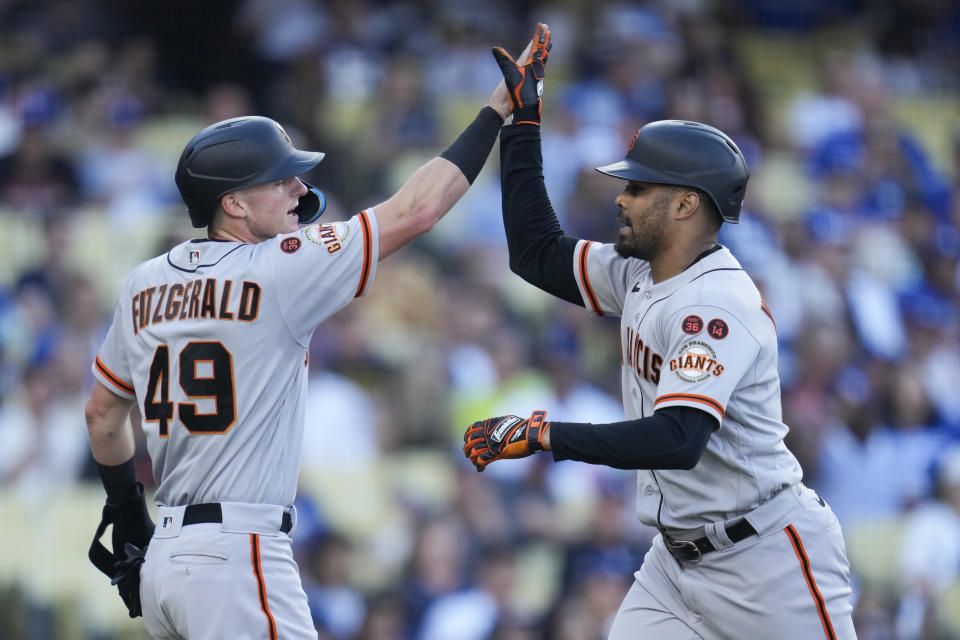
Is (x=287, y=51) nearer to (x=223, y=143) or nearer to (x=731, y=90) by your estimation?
(x=731, y=90)

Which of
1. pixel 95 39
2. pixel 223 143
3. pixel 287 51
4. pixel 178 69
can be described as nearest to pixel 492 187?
pixel 287 51

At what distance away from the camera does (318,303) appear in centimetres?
343

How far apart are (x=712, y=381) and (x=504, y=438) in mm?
585

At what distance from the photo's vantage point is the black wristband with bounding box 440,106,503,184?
149 inches

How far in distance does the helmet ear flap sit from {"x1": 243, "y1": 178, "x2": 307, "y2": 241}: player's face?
145mm

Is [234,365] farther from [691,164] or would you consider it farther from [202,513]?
[691,164]

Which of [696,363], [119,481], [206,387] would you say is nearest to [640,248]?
[696,363]

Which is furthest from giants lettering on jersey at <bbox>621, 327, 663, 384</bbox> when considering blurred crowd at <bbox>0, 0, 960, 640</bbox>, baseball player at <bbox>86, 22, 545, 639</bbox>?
blurred crowd at <bbox>0, 0, 960, 640</bbox>

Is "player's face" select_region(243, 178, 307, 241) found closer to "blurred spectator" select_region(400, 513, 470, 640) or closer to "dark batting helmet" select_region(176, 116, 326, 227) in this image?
"dark batting helmet" select_region(176, 116, 326, 227)

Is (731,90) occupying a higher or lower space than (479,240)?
higher

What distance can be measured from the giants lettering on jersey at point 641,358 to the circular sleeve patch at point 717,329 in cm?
20

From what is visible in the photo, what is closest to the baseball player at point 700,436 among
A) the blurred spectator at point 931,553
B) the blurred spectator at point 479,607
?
the blurred spectator at point 479,607

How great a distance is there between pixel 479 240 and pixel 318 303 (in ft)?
16.8

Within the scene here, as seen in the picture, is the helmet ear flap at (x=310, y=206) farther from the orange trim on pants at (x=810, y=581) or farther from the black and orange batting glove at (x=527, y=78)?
the orange trim on pants at (x=810, y=581)
